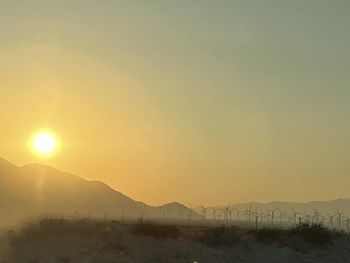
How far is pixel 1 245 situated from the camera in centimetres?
5403

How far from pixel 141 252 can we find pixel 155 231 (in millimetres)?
6556

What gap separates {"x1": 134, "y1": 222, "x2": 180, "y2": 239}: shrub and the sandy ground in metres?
1.27

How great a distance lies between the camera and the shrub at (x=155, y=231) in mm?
60531

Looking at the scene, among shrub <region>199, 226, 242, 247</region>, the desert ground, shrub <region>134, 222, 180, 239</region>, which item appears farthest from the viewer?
shrub <region>134, 222, 180, 239</region>

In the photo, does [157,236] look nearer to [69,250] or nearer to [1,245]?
[69,250]

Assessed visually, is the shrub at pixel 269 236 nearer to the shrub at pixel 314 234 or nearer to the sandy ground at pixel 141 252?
the sandy ground at pixel 141 252

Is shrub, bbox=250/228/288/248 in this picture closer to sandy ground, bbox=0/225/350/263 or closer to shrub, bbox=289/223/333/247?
sandy ground, bbox=0/225/350/263

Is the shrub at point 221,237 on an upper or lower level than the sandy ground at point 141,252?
upper

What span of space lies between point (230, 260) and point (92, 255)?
11.7m

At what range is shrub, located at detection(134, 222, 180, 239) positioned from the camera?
199 feet

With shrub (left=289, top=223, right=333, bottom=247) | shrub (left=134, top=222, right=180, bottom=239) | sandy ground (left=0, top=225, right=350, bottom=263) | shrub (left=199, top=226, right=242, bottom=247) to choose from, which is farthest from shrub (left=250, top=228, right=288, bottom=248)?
shrub (left=134, top=222, right=180, bottom=239)

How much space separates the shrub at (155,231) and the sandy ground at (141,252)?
49.9 inches

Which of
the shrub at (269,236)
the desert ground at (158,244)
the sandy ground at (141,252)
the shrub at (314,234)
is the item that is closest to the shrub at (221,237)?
the desert ground at (158,244)

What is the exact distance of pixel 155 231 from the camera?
2409 inches
